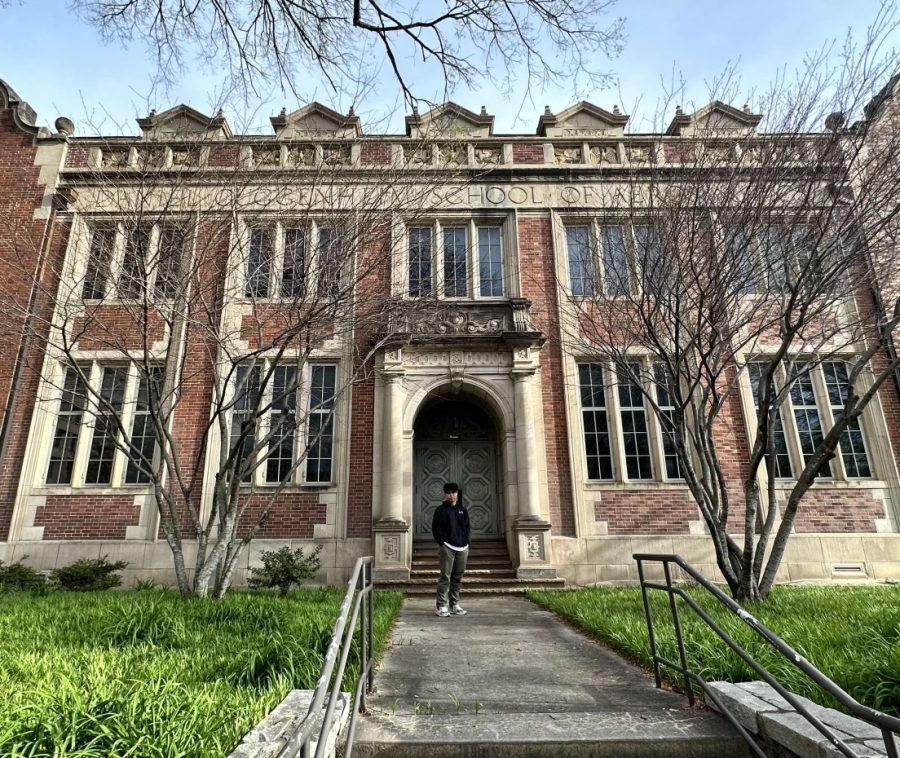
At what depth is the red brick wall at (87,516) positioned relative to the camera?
10445 millimetres

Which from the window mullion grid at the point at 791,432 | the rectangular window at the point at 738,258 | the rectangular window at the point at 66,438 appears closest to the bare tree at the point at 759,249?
the rectangular window at the point at 738,258

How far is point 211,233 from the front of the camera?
823 cm

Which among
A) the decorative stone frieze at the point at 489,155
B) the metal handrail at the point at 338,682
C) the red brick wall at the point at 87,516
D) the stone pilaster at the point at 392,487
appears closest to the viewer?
the metal handrail at the point at 338,682

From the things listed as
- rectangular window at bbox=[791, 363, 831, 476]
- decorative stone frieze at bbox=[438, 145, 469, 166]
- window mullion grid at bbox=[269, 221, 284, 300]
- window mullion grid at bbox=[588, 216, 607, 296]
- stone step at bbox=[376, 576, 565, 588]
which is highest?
decorative stone frieze at bbox=[438, 145, 469, 166]

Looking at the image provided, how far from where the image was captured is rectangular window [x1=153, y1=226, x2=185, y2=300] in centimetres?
733

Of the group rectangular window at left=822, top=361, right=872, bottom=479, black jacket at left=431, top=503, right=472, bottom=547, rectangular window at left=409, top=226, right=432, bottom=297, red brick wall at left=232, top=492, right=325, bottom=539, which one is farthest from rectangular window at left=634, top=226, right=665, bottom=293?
red brick wall at left=232, top=492, right=325, bottom=539

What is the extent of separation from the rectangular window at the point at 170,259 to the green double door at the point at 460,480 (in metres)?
6.05

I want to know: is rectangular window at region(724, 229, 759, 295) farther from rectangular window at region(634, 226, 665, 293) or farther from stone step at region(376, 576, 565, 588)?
stone step at region(376, 576, 565, 588)

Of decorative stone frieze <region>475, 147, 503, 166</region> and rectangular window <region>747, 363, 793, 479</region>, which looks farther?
decorative stone frieze <region>475, 147, 503, 166</region>

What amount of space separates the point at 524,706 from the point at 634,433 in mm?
8320

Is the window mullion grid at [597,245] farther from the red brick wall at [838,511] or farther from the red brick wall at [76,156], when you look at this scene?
the red brick wall at [76,156]

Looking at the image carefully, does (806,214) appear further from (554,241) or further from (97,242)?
(97,242)

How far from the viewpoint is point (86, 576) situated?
9195mm

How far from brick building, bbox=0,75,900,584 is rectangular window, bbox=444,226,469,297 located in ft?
0.18
